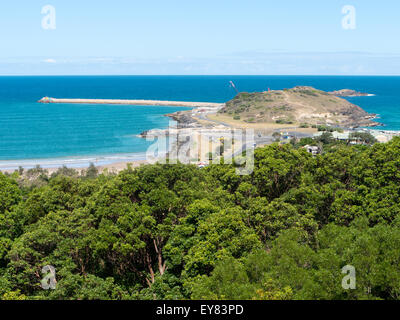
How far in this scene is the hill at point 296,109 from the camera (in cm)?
10494

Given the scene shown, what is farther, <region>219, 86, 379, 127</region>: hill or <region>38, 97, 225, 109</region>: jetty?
<region>38, 97, 225, 109</region>: jetty

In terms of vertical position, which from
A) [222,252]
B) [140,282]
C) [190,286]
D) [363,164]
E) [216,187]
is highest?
[363,164]

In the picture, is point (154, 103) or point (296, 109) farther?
point (154, 103)

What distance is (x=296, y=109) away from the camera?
4345 inches

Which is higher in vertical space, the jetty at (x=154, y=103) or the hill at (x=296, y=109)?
the jetty at (x=154, y=103)

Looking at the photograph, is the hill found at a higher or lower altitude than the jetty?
lower

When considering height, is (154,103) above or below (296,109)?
above

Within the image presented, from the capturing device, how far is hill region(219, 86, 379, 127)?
10494cm

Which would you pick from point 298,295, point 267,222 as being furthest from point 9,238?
point 298,295

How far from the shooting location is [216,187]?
22438 millimetres

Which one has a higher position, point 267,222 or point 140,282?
point 267,222

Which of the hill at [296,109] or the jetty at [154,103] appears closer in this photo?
the hill at [296,109]

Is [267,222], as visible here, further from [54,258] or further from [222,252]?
[54,258]
